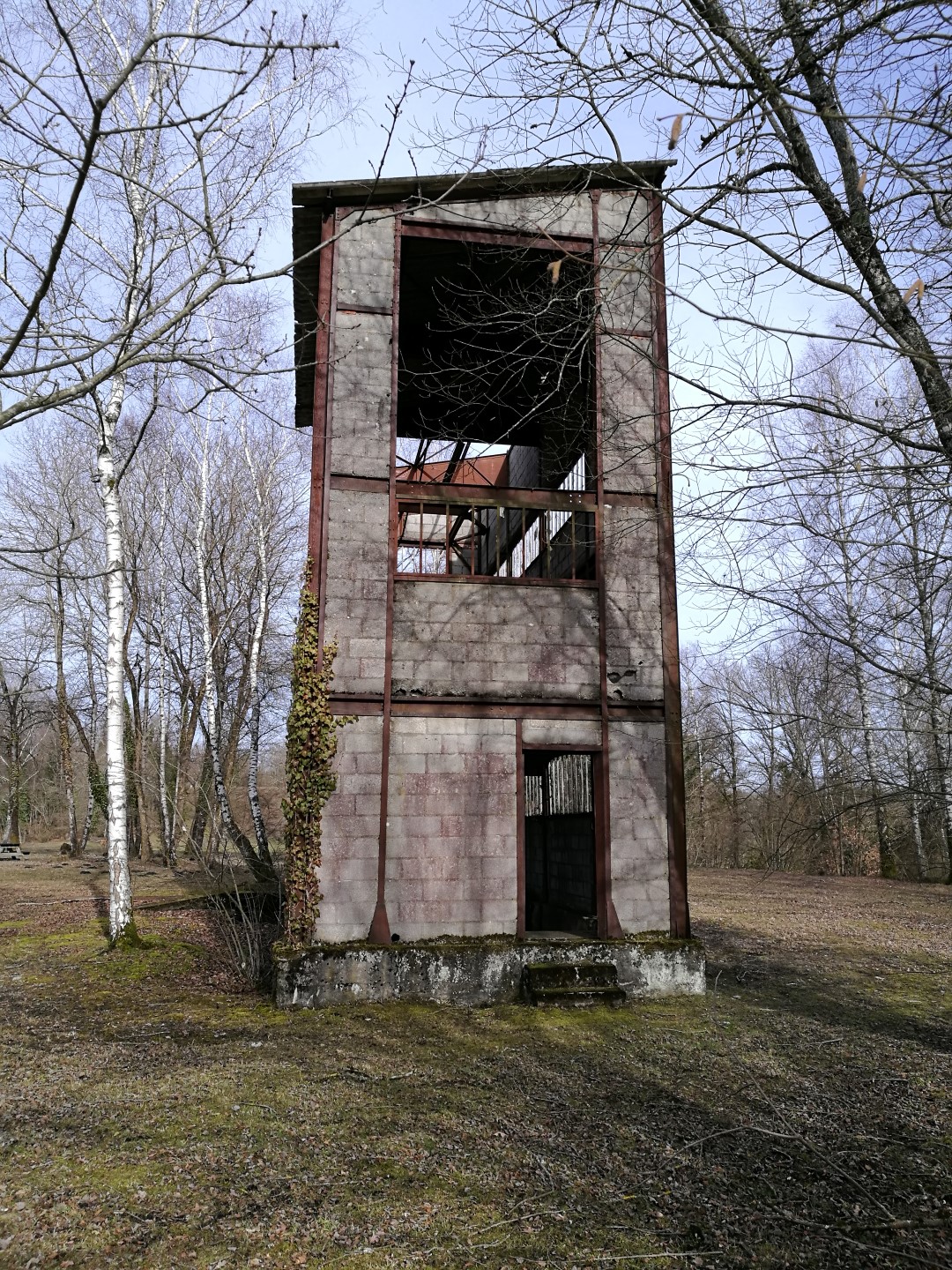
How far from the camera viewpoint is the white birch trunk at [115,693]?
1036 cm

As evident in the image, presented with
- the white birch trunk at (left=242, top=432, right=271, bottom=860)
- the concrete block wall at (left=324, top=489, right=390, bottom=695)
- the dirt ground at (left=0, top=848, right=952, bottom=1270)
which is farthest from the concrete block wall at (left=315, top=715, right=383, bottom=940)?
the white birch trunk at (left=242, top=432, right=271, bottom=860)

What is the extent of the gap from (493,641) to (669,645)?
6.78 feet

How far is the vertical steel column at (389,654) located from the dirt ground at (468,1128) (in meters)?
0.89

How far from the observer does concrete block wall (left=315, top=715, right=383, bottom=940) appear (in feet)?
28.3

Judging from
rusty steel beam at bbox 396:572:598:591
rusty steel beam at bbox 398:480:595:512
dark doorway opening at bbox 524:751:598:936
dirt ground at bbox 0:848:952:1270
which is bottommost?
dirt ground at bbox 0:848:952:1270

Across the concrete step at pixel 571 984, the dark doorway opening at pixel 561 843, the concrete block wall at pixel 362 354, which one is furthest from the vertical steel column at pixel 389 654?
the dark doorway opening at pixel 561 843

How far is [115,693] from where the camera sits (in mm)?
10711

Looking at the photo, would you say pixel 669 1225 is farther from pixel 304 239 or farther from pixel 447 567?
pixel 304 239

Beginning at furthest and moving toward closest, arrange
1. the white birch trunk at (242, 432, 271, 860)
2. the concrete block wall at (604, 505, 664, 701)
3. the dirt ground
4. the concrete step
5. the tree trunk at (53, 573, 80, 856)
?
the tree trunk at (53, 573, 80, 856) < the white birch trunk at (242, 432, 271, 860) < the concrete block wall at (604, 505, 664, 701) < the concrete step < the dirt ground

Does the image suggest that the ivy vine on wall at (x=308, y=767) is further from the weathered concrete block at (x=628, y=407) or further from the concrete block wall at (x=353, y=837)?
the weathered concrete block at (x=628, y=407)

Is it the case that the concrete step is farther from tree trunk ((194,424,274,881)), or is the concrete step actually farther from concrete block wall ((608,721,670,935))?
tree trunk ((194,424,274,881))

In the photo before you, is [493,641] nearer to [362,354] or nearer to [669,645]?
[669,645]

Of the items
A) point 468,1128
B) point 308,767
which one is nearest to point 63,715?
point 308,767

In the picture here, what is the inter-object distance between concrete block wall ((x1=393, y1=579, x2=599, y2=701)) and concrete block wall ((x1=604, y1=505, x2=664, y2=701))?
0.26m
